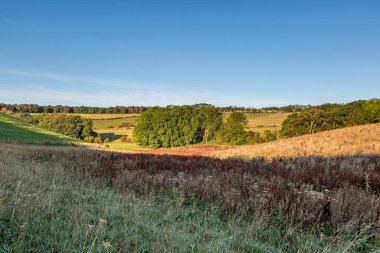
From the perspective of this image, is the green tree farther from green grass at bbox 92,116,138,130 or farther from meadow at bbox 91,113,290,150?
green grass at bbox 92,116,138,130

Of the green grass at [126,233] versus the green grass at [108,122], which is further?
the green grass at [108,122]

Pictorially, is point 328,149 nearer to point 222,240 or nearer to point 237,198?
point 237,198

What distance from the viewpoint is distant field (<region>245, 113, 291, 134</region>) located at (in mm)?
82562

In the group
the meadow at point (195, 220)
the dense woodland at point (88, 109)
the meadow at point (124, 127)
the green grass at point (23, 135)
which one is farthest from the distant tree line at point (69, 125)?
the meadow at point (195, 220)

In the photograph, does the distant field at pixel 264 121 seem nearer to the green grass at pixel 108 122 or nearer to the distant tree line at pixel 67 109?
the green grass at pixel 108 122

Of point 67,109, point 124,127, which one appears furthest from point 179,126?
point 67,109

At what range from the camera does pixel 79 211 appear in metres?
4.35

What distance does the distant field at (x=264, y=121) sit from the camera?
82.6 metres

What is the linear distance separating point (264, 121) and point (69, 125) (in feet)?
225

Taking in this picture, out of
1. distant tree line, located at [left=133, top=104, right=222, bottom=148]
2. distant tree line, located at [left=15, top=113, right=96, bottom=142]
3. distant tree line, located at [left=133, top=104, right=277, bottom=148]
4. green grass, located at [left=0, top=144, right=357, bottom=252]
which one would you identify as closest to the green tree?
distant tree line, located at [left=133, top=104, right=277, bottom=148]

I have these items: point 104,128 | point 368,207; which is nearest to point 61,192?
point 368,207

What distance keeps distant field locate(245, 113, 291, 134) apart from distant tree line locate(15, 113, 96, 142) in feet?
179

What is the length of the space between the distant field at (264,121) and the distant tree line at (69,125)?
179 ft

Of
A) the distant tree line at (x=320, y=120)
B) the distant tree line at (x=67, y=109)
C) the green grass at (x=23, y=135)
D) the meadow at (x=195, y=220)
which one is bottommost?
the green grass at (x=23, y=135)
